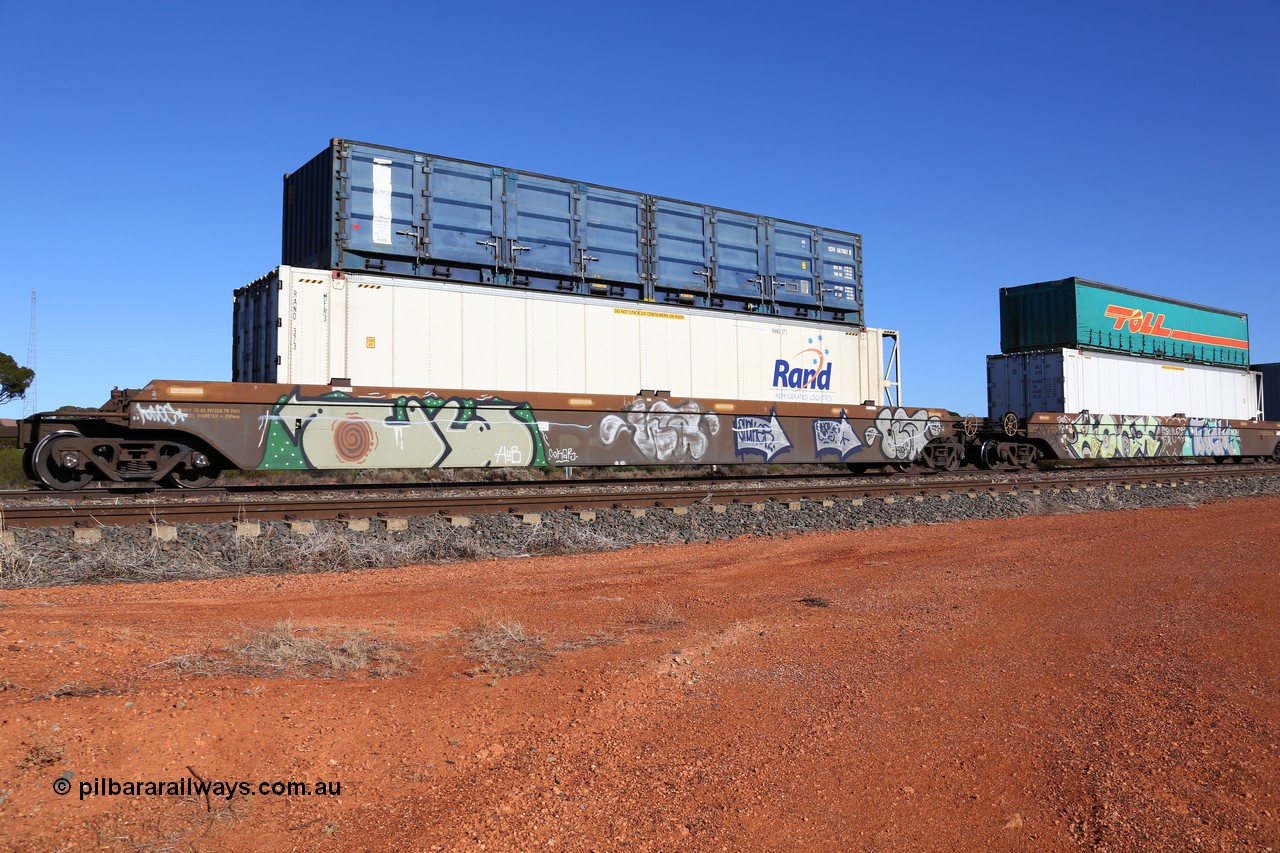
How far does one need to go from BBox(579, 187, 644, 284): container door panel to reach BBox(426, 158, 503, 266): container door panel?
5.81 ft

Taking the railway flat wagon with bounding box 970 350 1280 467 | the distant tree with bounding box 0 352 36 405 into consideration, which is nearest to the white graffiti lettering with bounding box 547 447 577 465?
the railway flat wagon with bounding box 970 350 1280 467

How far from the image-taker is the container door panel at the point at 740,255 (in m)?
17.1

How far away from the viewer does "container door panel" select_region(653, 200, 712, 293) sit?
16.4 metres

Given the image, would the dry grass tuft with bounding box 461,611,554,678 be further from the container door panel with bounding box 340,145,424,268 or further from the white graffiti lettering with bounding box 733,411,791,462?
the white graffiti lettering with bounding box 733,411,791,462

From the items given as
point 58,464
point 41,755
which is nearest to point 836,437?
point 58,464

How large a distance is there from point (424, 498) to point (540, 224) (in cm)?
668

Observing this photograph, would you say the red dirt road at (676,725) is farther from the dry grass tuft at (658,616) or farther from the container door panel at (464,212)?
the container door panel at (464,212)

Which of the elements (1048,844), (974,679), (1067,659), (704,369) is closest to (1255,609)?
(1067,659)

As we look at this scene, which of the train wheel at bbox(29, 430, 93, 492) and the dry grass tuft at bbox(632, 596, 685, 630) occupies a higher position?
the train wheel at bbox(29, 430, 93, 492)

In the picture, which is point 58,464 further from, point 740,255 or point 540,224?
point 740,255

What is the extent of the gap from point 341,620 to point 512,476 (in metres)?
14.0

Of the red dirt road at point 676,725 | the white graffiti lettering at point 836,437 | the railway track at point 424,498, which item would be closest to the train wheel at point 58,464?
the railway track at point 424,498

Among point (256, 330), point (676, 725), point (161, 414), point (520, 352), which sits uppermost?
point (256, 330)

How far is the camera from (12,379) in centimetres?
3750
